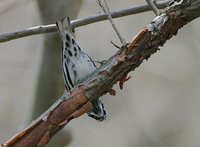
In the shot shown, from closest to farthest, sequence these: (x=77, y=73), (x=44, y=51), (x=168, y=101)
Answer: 1. (x=77, y=73)
2. (x=44, y=51)
3. (x=168, y=101)

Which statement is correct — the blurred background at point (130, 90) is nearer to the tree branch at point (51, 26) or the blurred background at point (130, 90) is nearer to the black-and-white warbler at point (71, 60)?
the black-and-white warbler at point (71, 60)

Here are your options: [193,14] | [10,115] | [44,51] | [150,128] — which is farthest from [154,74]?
[193,14]

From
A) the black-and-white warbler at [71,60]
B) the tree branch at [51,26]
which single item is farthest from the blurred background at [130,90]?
the tree branch at [51,26]

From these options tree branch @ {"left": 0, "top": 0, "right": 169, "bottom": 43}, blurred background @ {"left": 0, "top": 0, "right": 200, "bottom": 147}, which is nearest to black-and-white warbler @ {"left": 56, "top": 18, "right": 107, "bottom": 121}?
tree branch @ {"left": 0, "top": 0, "right": 169, "bottom": 43}

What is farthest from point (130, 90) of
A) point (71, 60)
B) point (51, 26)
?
point (51, 26)

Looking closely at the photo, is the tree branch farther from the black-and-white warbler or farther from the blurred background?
the blurred background

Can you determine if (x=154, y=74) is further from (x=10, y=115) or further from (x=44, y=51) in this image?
(x=44, y=51)

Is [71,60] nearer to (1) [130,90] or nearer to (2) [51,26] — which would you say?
(2) [51,26]
